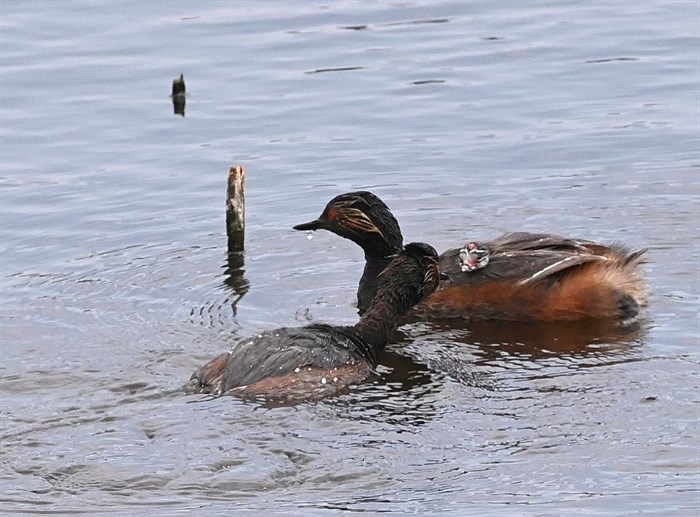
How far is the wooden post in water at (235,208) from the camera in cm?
1221

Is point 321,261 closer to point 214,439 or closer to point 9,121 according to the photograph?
point 214,439

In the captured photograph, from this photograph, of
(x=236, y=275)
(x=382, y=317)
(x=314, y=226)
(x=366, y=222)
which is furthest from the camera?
(x=236, y=275)

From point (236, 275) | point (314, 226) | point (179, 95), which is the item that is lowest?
point (236, 275)

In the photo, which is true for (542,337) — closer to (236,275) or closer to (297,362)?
(297,362)

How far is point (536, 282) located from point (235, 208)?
2611 millimetres

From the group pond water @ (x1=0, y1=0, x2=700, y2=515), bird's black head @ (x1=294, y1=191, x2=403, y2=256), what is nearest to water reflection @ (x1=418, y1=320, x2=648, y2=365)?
pond water @ (x1=0, y1=0, x2=700, y2=515)

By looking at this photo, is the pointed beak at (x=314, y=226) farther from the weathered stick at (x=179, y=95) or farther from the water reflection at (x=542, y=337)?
the weathered stick at (x=179, y=95)

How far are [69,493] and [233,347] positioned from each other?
243 cm

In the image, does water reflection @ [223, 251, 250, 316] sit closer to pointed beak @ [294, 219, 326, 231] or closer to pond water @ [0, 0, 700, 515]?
pond water @ [0, 0, 700, 515]

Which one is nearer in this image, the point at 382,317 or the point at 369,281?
the point at 382,317

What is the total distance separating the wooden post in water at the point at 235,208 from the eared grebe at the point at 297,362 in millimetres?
2450

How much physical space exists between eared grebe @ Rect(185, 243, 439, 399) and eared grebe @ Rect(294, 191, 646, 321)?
100 centimetres

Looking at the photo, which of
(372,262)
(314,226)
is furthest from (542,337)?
(314,226)

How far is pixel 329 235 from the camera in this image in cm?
1284
